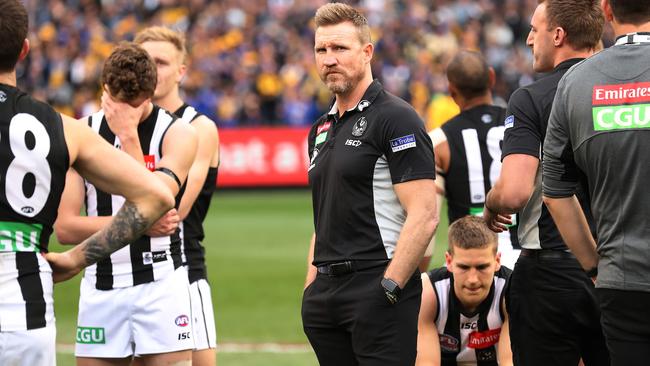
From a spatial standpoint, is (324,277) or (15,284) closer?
(15,284)

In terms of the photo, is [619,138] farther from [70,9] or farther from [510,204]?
[70,9]

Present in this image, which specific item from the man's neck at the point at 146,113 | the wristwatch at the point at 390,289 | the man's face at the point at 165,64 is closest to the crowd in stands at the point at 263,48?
the man's face at the point at 165,64

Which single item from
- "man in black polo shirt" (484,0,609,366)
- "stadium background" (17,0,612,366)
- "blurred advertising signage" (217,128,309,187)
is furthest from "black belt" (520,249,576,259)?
"blurred advertising signage" (217,128,309,187)

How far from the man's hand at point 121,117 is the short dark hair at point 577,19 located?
221cm

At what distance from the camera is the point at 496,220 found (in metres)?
5.54

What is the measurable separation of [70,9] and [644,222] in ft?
95.3

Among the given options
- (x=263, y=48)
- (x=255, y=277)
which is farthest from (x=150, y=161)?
(x=263, y=48)

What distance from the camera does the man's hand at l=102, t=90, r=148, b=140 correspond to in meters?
5.65

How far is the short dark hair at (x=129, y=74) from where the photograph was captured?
Answer: 554cm

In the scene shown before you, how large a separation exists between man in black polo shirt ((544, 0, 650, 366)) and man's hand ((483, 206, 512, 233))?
3.29 ft

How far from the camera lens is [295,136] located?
82.2 feet

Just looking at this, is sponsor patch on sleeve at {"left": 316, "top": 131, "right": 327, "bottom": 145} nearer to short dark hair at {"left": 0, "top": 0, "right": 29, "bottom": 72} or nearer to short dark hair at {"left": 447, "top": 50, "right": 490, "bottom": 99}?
short dark hair at {"left": 0, "top": 0, "right": 29, "bottom": 72}

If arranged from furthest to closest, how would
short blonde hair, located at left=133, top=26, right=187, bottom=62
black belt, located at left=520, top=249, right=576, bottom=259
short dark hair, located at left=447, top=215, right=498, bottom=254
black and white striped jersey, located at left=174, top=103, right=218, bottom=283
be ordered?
short blonde hair, located at left=133, top=26, right=187, bottom=62 < black and white striped jersey, located at left=174, top=103, right=218, bottom=283 < short dark hair, located at left=447, top=215, right=498, bottom=254 < black belt, located at left=520, top=249, right=576, bottom=259

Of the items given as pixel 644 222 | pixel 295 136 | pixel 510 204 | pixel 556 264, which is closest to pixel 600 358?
pixel 556 264
